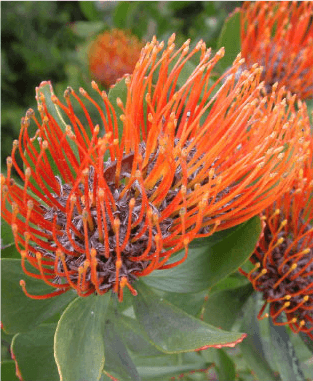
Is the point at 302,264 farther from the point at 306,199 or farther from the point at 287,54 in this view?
the point at 287,54

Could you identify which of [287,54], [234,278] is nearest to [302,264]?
[234,278]

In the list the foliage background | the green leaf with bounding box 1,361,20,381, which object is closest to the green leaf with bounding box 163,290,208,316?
the green leaf with bounding box 1,361,20,381

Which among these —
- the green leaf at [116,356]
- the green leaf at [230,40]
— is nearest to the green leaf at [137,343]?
the green leaf at [116,356]

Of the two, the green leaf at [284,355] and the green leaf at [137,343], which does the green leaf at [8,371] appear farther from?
the green leaf at [284,355]

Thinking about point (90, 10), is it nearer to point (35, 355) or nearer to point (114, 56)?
point (114, 56)

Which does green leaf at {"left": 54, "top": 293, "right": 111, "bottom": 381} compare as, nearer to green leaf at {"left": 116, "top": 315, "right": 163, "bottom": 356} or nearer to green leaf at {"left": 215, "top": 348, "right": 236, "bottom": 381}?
green leaf at {"left": 116, "top": 315, "right": 163, "bottom": 356}

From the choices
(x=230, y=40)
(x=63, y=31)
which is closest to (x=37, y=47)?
(x=63, y=31)

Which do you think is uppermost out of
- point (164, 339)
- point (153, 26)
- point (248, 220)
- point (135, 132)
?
point (153, 26)
